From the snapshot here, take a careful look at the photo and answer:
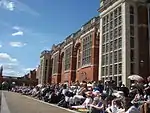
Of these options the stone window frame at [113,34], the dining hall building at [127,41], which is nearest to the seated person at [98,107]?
the dining hall building at [127,41]

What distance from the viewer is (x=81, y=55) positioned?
176 feet

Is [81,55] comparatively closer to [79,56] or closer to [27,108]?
[79,56]

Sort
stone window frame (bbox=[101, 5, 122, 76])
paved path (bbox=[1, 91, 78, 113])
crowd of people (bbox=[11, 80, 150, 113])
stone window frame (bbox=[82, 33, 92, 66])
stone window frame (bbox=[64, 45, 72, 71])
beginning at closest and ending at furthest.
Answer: crowd of people (bbox=[11, 80, 150, 113]) < paved path (bbox=[1, 91, 78, 113]) < stone window frame (bbox=[101, 5, 122, 76]) < stone window frame (bbox=[82, 33, 92, 66]) < stone window frame (bbox=[64, 45, 72, 71])

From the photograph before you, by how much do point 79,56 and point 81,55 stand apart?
386cm

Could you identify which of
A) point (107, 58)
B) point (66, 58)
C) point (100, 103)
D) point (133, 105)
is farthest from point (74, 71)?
point (133, 105)

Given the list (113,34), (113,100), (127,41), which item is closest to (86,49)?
(113,34)

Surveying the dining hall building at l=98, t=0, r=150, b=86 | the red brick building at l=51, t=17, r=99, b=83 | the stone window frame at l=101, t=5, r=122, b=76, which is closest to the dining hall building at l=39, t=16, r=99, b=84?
the red brick building at l=51, t=17, r=99, b=83

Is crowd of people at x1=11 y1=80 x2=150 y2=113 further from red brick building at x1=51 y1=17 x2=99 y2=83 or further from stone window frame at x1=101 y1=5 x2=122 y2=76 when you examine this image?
red brick building at x1=51 y1=17 x2=99 y2=83

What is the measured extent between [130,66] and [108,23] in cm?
844

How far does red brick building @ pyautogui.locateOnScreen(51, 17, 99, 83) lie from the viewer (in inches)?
1828

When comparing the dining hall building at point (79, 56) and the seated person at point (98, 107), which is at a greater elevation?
the dining hall building at point (79, 56)

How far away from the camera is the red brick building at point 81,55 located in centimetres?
4644

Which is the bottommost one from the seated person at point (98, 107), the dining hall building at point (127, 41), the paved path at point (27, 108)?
the paved path at point (27, 108)

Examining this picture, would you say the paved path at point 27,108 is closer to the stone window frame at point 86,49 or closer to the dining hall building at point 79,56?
the dining hall building at point 79,56
